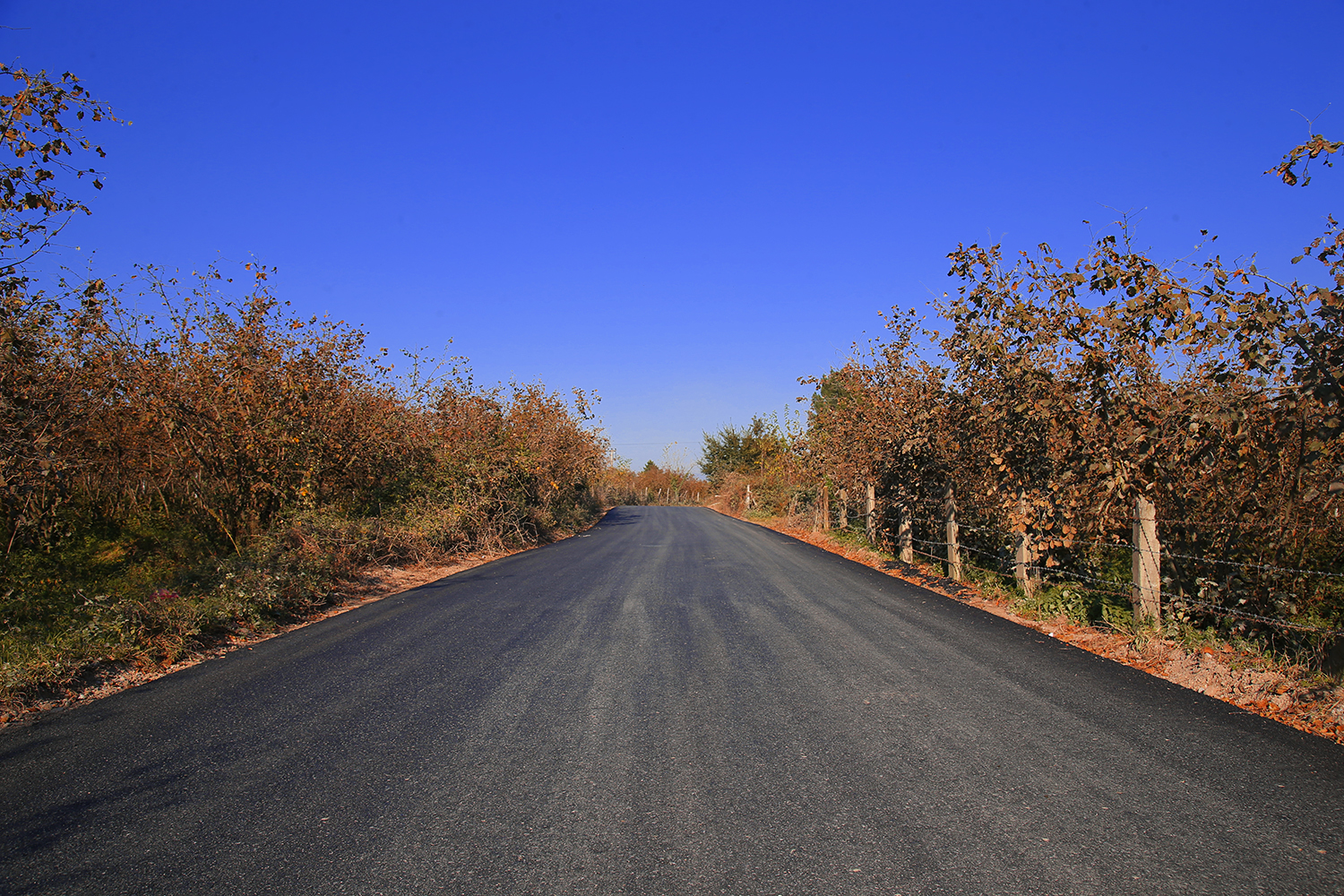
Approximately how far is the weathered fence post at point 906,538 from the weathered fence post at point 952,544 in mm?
2050

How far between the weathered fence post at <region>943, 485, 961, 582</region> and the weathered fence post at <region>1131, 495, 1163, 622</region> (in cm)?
400

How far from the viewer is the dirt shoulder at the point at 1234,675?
14.9 feet

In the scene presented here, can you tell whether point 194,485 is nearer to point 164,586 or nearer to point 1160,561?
point 164,586

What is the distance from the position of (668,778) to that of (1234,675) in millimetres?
4534

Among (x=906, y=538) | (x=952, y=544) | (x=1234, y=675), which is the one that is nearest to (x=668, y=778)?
(x=1234, y=675)

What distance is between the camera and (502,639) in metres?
6.96

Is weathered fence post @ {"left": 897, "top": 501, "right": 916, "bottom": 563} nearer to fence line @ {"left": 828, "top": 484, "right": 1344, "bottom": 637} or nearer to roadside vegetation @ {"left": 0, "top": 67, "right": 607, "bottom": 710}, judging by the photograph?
fence line @ {"left": 828, "top": 484, "right": 1344, "bottom": 637}

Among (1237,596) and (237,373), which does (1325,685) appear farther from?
(237,373)

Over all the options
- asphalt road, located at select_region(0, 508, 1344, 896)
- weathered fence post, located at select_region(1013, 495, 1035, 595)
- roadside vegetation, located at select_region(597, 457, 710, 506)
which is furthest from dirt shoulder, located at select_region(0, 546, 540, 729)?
roadside vegetation, located at select_region(597, 457, 710, 506)

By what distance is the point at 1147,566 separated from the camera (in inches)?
267

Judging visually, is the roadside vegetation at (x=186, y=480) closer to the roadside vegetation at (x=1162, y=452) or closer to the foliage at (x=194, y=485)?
the foliage at (x=194, y=485)

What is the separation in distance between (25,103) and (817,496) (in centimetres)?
2008

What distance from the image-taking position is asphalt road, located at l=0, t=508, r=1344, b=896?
2.93 metres

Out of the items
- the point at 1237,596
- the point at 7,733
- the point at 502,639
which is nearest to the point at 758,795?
the point at 502,639
